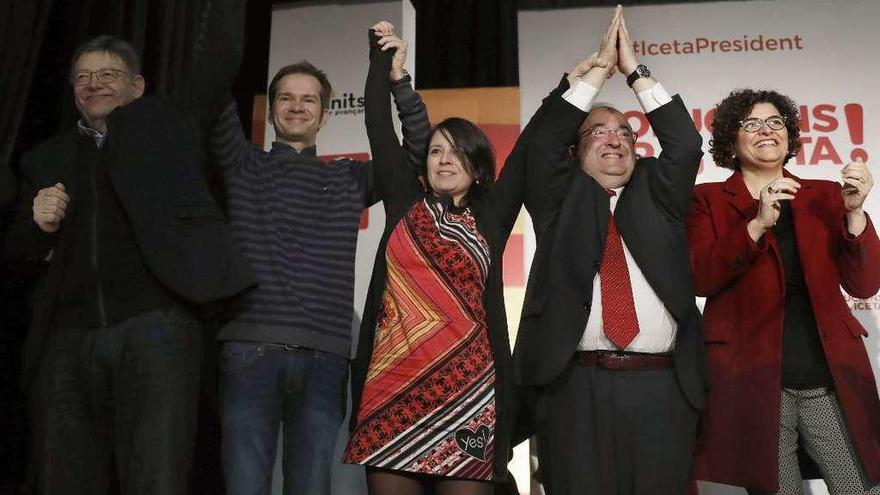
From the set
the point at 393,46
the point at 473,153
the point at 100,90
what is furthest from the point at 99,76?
the point at 473,153

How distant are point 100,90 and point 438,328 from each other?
109cm

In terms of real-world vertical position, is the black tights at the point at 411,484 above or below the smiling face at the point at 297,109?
below

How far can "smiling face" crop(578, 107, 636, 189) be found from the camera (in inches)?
88.1

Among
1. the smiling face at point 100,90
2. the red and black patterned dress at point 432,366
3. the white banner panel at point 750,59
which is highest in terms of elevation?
the white banner panel at point 750,59

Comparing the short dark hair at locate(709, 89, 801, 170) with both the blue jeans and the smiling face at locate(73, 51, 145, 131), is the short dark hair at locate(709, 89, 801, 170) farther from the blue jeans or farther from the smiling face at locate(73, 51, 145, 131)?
the smiling face at locate(73, 51, 145, 131)

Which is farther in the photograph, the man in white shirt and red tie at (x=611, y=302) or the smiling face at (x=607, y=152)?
the smiling face at (x=607, y=152)

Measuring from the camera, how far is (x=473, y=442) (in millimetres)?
2043

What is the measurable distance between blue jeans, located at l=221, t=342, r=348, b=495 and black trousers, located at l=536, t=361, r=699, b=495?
21.7 inches

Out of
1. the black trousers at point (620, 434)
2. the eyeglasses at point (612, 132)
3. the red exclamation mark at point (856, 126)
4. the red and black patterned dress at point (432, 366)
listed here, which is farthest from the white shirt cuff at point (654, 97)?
the red exclamation mark at point (856, 126)

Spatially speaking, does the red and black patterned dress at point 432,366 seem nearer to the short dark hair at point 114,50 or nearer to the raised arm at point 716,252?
the raised arm at point 716,252

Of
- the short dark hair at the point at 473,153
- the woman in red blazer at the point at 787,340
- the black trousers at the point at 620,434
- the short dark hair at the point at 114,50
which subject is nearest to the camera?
the black trousers at the point at 620,434

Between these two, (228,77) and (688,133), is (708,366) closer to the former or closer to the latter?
(688,133)

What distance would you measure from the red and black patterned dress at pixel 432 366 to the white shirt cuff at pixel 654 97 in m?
0.52

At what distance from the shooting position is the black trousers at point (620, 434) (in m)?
1.96
